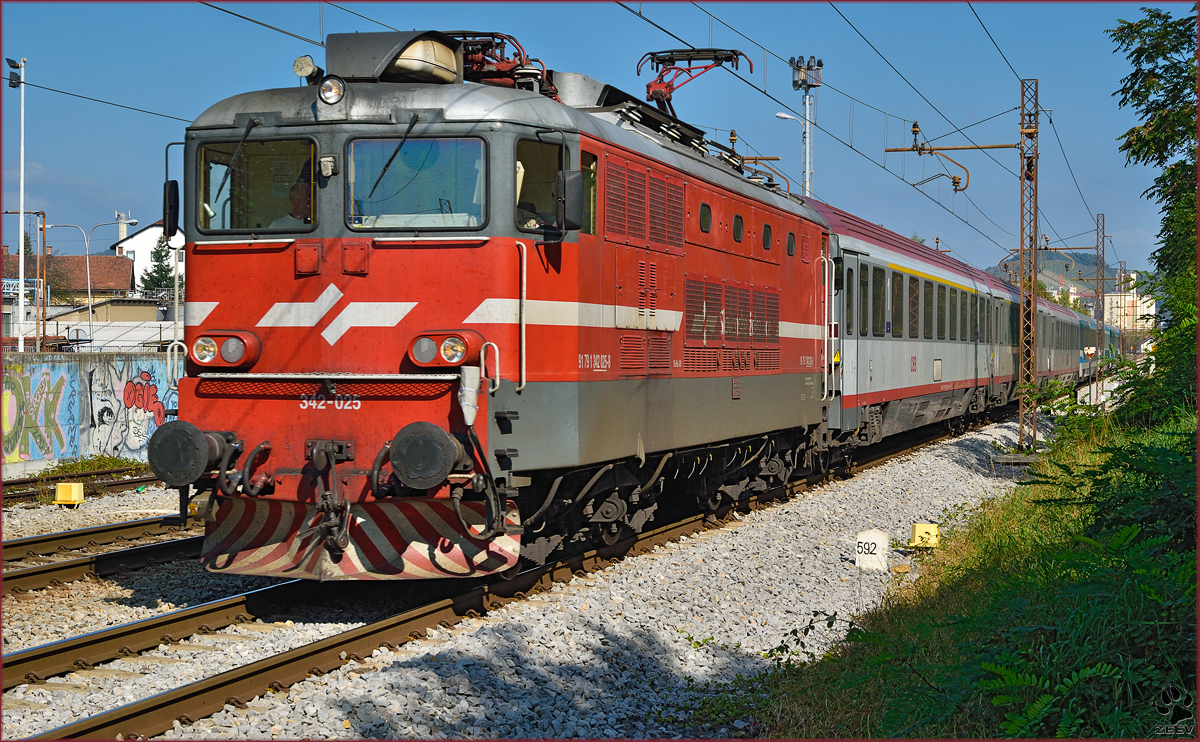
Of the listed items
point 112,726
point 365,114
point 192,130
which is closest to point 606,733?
point 112,726

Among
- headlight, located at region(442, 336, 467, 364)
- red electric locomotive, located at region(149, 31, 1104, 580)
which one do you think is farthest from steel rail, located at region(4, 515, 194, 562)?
headlight, located at region(442, 336, 467, 364)

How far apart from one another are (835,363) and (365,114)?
9.37 m

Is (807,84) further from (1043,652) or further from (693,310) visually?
(1043,652)

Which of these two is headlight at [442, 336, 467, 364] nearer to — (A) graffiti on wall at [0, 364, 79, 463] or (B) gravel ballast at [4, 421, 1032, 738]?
(B) gravel ballast at [4, 421, 1032, 738]

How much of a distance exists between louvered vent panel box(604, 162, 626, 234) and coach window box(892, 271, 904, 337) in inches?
428

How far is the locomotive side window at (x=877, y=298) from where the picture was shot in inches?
675

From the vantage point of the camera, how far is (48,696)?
19.6 ft

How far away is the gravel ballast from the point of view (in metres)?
5.65

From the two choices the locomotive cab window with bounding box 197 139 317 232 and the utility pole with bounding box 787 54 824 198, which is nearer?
the locomotive cab window with bounding box 197 139 317 232

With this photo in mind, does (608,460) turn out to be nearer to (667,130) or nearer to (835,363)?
(667,130)

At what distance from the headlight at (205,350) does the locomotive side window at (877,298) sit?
1182cm

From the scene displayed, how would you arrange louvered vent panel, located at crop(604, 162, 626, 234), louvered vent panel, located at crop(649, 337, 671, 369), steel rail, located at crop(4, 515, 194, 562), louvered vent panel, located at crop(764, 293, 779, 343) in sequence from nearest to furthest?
louvered vent panel, located at crop(604, 162, 626, 234) → louvered vent panel, located at crop(649, 337, 671, 369) → steel rail, located at crop(4, 515, 194, 562) → louvered vent panel, located at crop(764, 293, 779, 343)

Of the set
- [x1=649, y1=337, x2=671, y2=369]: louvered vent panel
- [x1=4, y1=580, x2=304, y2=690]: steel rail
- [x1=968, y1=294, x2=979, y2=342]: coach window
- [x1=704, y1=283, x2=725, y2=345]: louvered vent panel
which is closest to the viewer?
[x1=4, y1=580, x2=304, y2=690]: steel rail

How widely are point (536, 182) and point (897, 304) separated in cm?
1243
